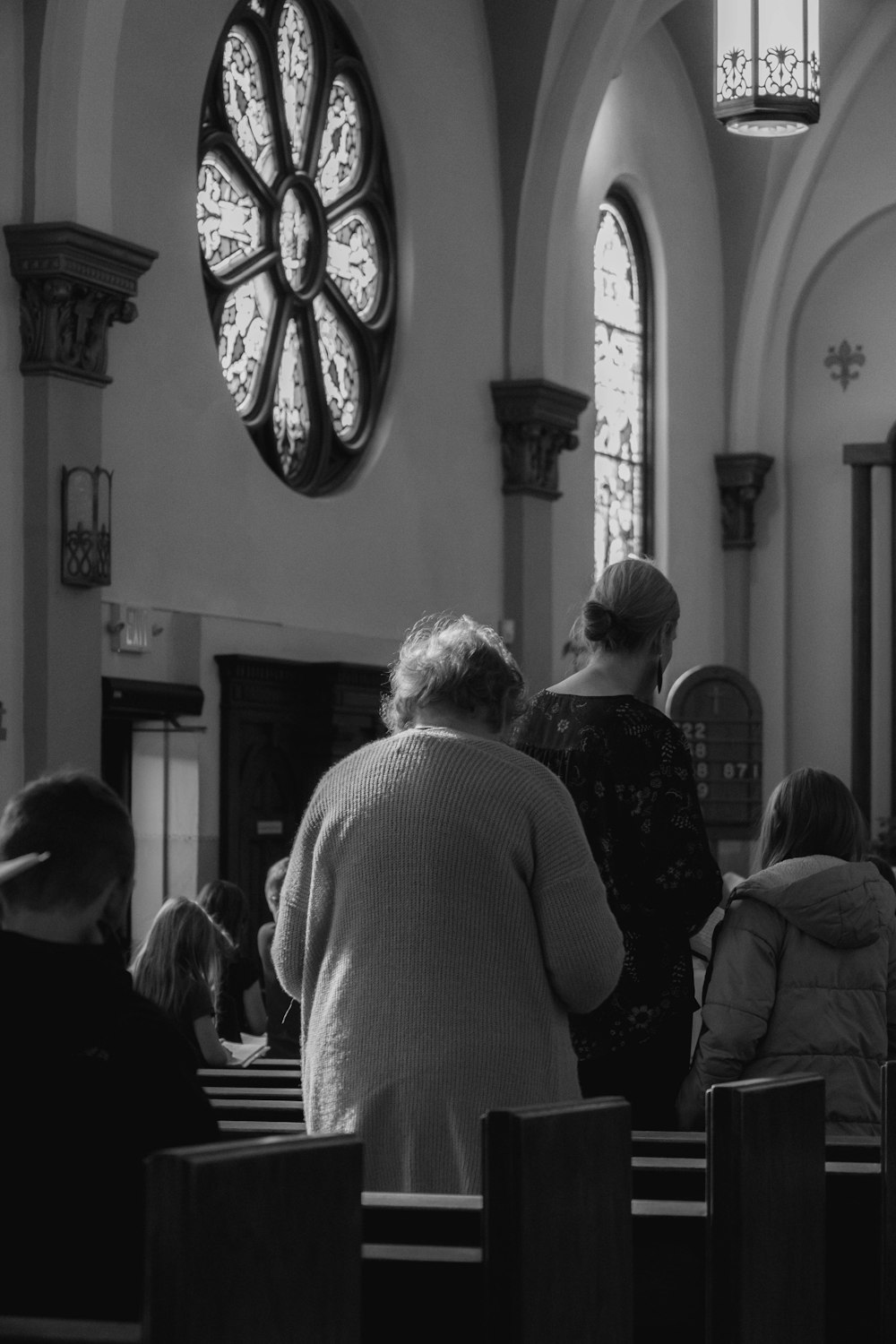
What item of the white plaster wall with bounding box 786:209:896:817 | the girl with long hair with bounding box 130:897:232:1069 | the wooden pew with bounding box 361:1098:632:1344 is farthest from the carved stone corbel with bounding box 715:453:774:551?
the wooden pew with bounding box 361:1098:632:1344

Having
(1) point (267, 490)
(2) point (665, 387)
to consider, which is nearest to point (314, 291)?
(1) point (267, 490)

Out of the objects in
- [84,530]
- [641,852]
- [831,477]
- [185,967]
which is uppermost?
[831,477]

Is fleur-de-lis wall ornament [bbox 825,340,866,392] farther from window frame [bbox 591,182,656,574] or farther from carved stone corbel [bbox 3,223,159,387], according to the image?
carved stone corbel [bbox 3,223,159,387]

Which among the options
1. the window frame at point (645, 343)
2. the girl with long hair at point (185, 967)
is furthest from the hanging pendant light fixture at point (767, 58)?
the window frame at point (645, 343)

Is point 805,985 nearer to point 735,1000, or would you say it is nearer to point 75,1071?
point 735,1000

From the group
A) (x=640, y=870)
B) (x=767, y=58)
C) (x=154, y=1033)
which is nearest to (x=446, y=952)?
(x=640, y=870)

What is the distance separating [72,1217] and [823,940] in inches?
89.2

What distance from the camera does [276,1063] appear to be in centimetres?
612

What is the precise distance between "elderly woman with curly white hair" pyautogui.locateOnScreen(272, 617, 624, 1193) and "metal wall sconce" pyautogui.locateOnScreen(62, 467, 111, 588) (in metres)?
6.76

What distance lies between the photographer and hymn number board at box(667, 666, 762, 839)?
15.0m

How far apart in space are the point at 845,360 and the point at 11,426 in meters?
10.2

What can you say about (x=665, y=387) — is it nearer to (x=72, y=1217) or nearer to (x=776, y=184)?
(x=776, y=184)

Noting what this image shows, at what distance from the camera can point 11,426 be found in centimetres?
1009

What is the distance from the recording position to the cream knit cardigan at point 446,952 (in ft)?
11.0
